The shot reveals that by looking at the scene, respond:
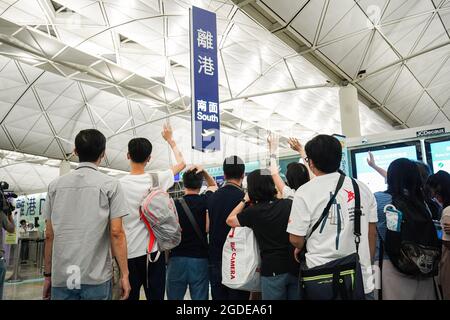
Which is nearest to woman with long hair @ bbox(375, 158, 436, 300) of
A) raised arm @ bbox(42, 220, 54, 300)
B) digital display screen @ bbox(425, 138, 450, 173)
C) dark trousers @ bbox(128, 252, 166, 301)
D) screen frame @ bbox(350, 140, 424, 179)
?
dark trousers @ bbox(128, 252, 166, 301)

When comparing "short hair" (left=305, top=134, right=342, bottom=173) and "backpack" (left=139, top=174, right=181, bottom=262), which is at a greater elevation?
"short hair" (left=305, top=134, right=342, bottom=173)

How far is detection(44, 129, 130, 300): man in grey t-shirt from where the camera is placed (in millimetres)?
2447

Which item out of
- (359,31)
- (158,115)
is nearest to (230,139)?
(158,115)

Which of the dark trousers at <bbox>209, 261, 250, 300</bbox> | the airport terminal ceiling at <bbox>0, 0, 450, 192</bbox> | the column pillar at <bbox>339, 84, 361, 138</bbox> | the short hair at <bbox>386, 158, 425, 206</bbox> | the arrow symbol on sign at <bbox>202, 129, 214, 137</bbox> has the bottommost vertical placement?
the dark trousers at <bbox>209, 261, 250, 300</bbox>

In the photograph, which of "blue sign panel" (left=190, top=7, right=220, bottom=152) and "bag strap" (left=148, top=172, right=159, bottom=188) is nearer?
"bag strap" (left=148, top=172, right=159, bottom=188)

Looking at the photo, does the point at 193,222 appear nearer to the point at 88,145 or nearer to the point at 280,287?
the point at 280,287

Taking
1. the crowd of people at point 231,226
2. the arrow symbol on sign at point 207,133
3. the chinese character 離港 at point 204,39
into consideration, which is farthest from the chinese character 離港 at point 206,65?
the crowd of people at point 231,226

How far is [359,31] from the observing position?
38.3 ft

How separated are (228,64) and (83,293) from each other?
1481 centimetres

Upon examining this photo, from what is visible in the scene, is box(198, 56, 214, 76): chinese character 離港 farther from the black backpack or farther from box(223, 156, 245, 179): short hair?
the black backpack

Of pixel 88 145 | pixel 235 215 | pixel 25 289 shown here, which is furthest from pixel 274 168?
pixel 25 289

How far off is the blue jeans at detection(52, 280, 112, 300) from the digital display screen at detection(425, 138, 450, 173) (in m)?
5.14

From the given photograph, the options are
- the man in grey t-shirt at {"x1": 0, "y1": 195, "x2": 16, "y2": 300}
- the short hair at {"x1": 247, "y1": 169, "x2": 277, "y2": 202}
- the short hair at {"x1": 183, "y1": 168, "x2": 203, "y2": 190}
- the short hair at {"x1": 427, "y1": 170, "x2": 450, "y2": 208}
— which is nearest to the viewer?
the short hair at {"x1": 247, "y1": 169, "x2": 277, "y2": 202}

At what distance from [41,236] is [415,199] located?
60.1 feet
